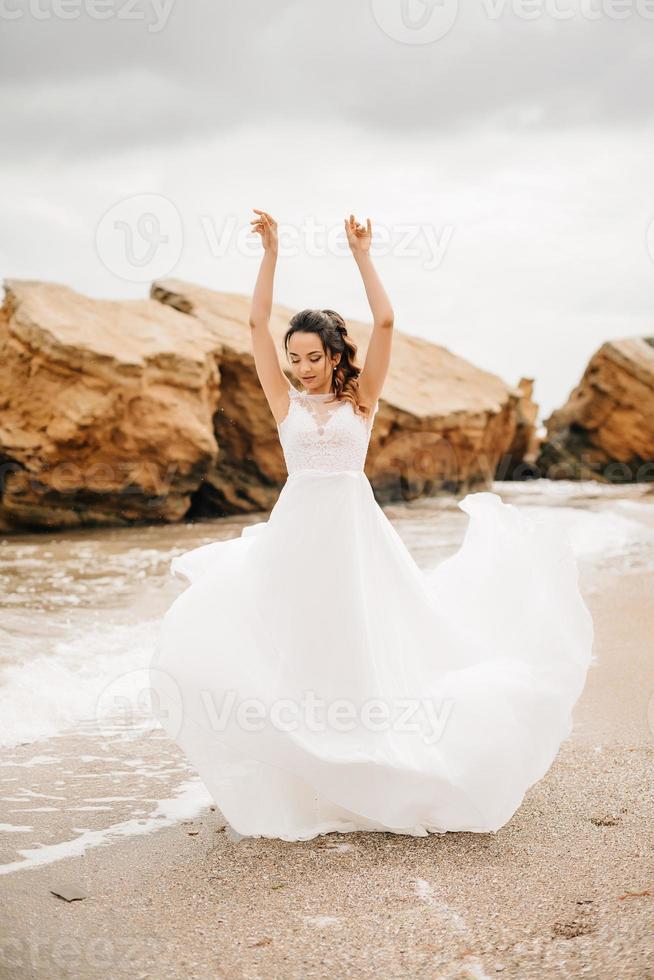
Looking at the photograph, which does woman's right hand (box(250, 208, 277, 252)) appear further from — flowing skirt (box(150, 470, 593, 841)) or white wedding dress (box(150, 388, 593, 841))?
flowing skirt (box(150, 470, 593, 841))

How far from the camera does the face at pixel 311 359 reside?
11.9ft

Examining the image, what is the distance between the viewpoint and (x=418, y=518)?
47.2 ft

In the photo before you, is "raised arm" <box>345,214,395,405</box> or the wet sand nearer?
the wet sand

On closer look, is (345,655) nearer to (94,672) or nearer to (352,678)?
(352,678)

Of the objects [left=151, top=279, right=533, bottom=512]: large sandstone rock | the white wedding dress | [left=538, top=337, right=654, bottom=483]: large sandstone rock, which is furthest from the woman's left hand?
[left=538, top=337, right=654, bottom=483]: large sandstone rock

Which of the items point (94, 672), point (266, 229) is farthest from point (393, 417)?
point (266, 229)

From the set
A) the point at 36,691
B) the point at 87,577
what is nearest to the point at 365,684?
the point at 36,691

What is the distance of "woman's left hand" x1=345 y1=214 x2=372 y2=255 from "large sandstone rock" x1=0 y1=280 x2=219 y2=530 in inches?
344

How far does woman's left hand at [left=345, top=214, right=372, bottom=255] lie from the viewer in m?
3.64

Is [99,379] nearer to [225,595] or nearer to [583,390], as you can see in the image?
[225,595]

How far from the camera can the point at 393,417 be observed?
49.1 feet

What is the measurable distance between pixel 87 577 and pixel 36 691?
12.0 feet

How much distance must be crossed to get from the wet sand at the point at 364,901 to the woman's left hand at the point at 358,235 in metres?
2.15

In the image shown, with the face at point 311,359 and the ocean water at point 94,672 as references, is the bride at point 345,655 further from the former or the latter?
the ocean water at point 94,672
